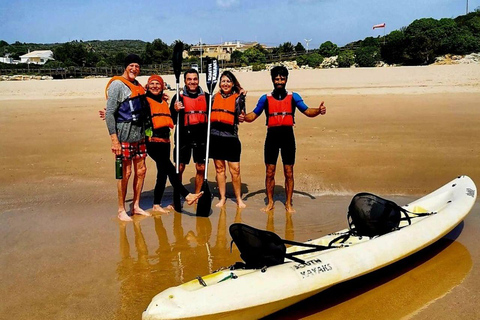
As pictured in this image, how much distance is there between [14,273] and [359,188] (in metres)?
4.45

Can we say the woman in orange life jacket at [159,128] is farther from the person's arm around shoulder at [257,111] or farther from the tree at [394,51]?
the tree at [394,51]

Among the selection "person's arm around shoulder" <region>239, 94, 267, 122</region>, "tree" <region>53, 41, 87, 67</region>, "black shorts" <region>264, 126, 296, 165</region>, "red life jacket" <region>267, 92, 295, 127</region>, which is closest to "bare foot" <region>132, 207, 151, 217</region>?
"person's arm around shoulder" <region>239, 94, 267, 122</region>

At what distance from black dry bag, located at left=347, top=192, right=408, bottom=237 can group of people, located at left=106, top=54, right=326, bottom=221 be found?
135cm

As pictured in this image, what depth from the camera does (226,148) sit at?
5398 millimetres

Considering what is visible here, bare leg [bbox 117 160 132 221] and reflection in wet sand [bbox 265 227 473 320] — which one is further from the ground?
bare leg [bbox 117 160 132 221]

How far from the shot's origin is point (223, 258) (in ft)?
13.9

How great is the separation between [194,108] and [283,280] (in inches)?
110

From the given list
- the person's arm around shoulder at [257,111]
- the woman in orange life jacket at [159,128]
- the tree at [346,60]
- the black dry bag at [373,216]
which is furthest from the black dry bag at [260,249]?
the tree at [346,60]

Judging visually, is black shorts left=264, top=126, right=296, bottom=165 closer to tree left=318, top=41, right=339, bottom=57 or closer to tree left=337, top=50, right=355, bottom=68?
tree left=337, top=50, right=355, bottom=68

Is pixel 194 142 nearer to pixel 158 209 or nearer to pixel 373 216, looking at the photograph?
pixel 158 209

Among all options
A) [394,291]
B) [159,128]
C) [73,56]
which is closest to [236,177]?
[159,128]

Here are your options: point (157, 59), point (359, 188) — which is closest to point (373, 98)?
point (359, 188)

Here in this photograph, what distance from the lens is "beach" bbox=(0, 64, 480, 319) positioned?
350 cm

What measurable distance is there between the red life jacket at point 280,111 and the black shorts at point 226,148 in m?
0.51
